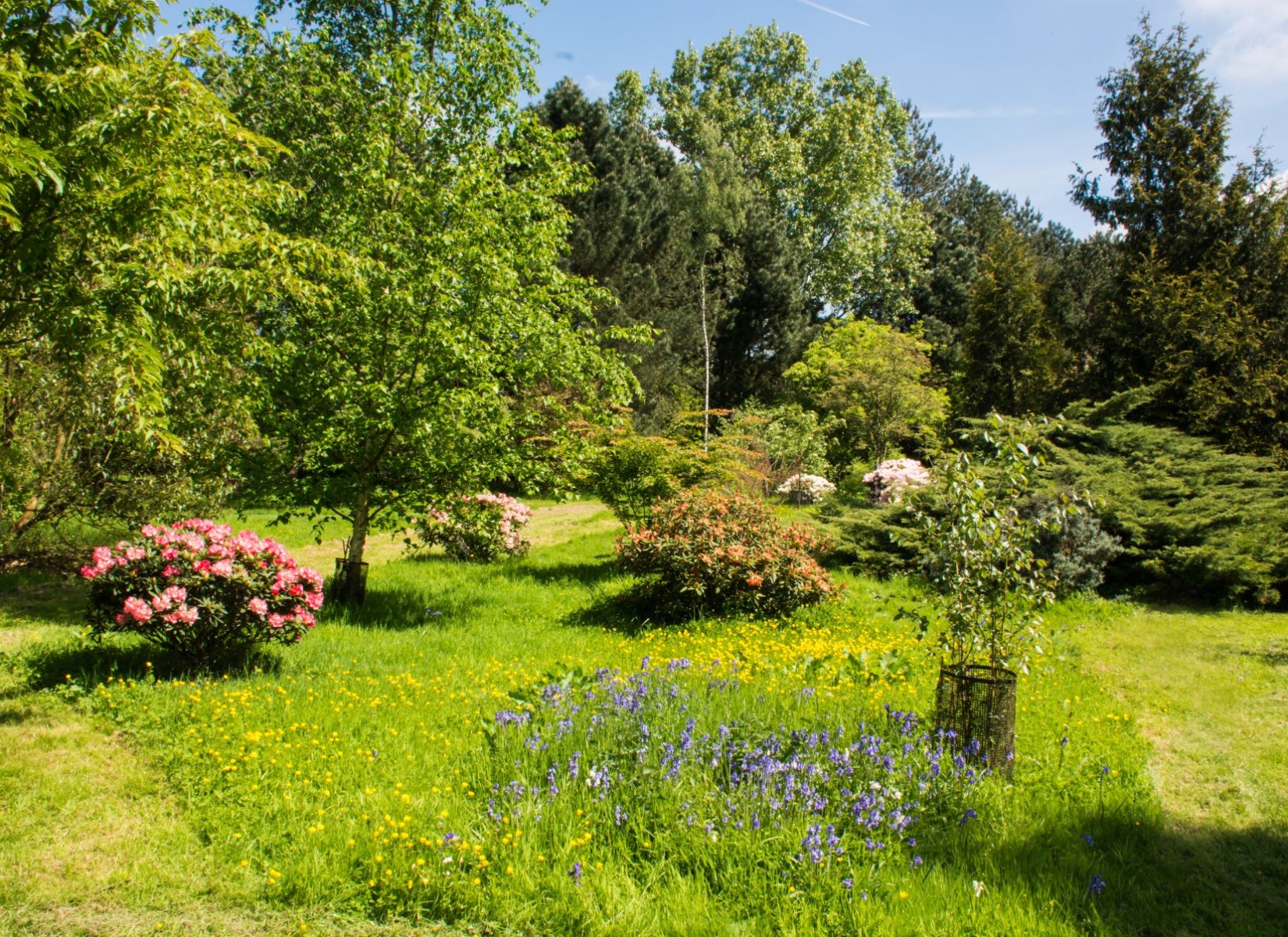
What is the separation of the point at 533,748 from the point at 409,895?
41.0 inches

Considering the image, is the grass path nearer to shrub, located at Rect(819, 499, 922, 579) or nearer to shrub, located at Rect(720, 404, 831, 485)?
shrub, located at Rect(819, 499, 922, 579)

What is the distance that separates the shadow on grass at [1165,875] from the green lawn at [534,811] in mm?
14

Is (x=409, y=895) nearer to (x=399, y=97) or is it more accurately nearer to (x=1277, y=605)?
(x=399, y=97)

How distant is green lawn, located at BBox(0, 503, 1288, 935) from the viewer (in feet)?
10.6

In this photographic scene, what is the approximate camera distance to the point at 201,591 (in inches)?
228

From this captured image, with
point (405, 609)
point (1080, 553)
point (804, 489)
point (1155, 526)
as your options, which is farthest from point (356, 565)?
point (804, 489)

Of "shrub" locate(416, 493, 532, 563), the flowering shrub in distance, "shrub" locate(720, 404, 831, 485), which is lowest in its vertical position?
"shrub" locate(416, 493, 532, 563)

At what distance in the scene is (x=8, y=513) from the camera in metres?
8.42

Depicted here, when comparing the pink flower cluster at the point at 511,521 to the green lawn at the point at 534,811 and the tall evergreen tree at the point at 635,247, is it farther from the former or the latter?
the tall evergreen tree at the point at 635,247

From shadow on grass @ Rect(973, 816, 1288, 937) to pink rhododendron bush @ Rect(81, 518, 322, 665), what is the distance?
492 cm

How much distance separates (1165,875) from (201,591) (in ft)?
19.4

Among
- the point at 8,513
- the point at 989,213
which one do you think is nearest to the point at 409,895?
the point at 8,513

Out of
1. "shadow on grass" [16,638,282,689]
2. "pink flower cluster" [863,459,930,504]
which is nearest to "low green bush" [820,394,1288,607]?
"pink flower cluster" [863,459,930,504]

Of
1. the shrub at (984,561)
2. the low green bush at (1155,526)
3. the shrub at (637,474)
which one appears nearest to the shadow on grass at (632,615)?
the shrub at (637,474)
